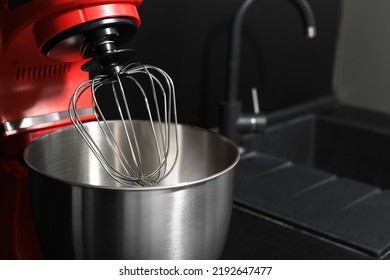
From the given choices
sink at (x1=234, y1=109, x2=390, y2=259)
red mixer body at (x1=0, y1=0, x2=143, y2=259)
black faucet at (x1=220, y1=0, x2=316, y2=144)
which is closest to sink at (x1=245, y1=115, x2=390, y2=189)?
sink at (x1=234, y1=109, x2=390, y2=259)

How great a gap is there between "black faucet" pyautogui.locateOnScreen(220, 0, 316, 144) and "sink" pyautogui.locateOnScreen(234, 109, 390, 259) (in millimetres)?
64

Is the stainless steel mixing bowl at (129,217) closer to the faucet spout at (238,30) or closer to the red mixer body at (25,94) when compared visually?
the red mixer body at (25,94)

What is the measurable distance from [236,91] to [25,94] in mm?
516

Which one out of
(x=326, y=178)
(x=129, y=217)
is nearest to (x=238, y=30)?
(x=326, y=178)

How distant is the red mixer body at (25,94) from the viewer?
643mm

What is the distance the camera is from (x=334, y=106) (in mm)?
1573

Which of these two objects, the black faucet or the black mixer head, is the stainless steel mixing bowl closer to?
the black mixer head

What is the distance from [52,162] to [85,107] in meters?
0.08

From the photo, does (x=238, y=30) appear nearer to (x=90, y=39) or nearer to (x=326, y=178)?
(x=326, y=178)

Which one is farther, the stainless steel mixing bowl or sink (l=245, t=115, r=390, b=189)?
sink (l=245, t=115, r=390, b=189)

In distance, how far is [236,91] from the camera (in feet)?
3.85

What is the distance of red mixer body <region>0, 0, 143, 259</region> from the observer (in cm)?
64
